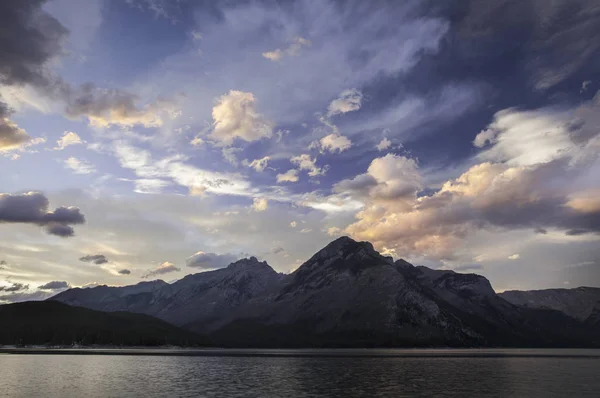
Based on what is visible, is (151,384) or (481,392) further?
(151,384)

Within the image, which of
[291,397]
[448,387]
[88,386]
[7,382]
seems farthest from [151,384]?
[448,387]

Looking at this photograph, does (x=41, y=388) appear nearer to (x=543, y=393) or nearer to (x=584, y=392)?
(x=543, y=393)

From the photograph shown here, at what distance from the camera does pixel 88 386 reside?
114 meters

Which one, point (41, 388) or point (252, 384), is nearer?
point (41, 388)

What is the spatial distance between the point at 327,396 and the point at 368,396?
8.16 meters

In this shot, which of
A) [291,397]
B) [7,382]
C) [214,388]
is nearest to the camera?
[291,397]

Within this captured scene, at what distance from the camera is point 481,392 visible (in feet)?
335

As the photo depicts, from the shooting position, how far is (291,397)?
8962 centimetres

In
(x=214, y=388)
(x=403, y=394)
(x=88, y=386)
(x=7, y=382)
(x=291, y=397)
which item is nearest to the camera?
(x=291, y=397)

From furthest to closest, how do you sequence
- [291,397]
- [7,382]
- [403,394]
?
[7,382] → [403,394] → [291,397]

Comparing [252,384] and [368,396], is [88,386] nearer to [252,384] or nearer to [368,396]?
[252,384]

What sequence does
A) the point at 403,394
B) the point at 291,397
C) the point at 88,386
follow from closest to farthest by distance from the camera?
the point at 291,397 < the point at 403,394 < the point at 88,386

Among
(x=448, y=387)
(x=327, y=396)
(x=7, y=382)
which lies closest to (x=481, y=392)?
(x=448, y=387)

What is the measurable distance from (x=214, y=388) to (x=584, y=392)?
82221 millimetres
